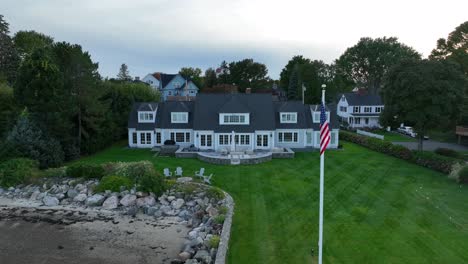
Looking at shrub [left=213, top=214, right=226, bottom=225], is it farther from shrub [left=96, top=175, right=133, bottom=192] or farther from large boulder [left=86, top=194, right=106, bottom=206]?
large boulder [left=86, top=194, right=106, bottom=206]

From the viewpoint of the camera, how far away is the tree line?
85.0 ft

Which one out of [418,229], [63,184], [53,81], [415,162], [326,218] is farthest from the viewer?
[415,162]

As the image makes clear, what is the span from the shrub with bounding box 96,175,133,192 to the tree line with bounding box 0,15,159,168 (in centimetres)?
782

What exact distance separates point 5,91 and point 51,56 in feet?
17.6

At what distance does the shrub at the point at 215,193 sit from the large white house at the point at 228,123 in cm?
1365

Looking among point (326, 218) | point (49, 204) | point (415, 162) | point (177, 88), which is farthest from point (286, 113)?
point (177, 88)

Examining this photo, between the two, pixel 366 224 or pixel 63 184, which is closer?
pixel 366 224

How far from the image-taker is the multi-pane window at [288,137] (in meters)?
36.2

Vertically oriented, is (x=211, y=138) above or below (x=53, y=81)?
below

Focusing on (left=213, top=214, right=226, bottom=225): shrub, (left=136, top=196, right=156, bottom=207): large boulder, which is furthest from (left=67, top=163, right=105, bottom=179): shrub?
(left=213, top=214, right=226, bottom=225): shrub

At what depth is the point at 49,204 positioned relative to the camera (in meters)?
20.2

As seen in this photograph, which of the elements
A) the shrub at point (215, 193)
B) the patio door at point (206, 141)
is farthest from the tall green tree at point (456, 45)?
the shrub at point (215, 193)

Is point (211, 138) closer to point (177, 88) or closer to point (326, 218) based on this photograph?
point (326, 218)

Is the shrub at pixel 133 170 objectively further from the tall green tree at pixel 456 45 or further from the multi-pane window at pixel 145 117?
the tall green tree at pixel 456 45
